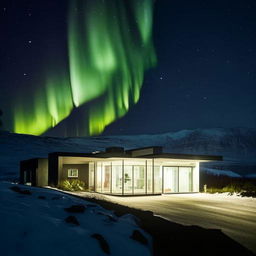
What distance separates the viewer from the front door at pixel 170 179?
92.0ft

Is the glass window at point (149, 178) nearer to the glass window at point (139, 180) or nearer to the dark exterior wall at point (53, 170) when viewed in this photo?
the glass window at point (139, 180)

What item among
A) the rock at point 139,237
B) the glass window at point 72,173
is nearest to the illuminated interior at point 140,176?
the glass window at point 72,173

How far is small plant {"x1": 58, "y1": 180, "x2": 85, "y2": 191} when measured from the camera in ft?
83.5

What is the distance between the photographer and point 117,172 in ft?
87.1

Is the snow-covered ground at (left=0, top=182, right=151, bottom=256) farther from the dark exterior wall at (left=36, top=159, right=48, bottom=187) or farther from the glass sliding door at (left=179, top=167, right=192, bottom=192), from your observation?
the glass sliding door at (left=179, top=167, right=192, bottom=192)

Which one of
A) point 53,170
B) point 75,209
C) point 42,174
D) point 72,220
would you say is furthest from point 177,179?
point 72,220

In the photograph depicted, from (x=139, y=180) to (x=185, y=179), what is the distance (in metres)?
4.51

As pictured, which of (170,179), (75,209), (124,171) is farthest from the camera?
(170,179)

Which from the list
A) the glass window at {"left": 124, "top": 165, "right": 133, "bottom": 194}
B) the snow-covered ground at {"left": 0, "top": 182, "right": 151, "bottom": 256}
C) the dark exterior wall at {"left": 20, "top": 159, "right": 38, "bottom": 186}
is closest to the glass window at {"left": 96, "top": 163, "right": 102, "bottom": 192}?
the glass window at {"left": 124, "top": 165, "right": 133, "bottom": 194}

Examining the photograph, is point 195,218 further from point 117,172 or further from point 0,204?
point 117,172

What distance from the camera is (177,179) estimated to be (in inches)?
1121

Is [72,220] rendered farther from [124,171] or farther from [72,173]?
[72,173]

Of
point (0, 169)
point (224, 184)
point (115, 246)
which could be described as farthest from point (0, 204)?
point (0, 169)

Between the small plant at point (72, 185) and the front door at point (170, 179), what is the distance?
21.5 ft
